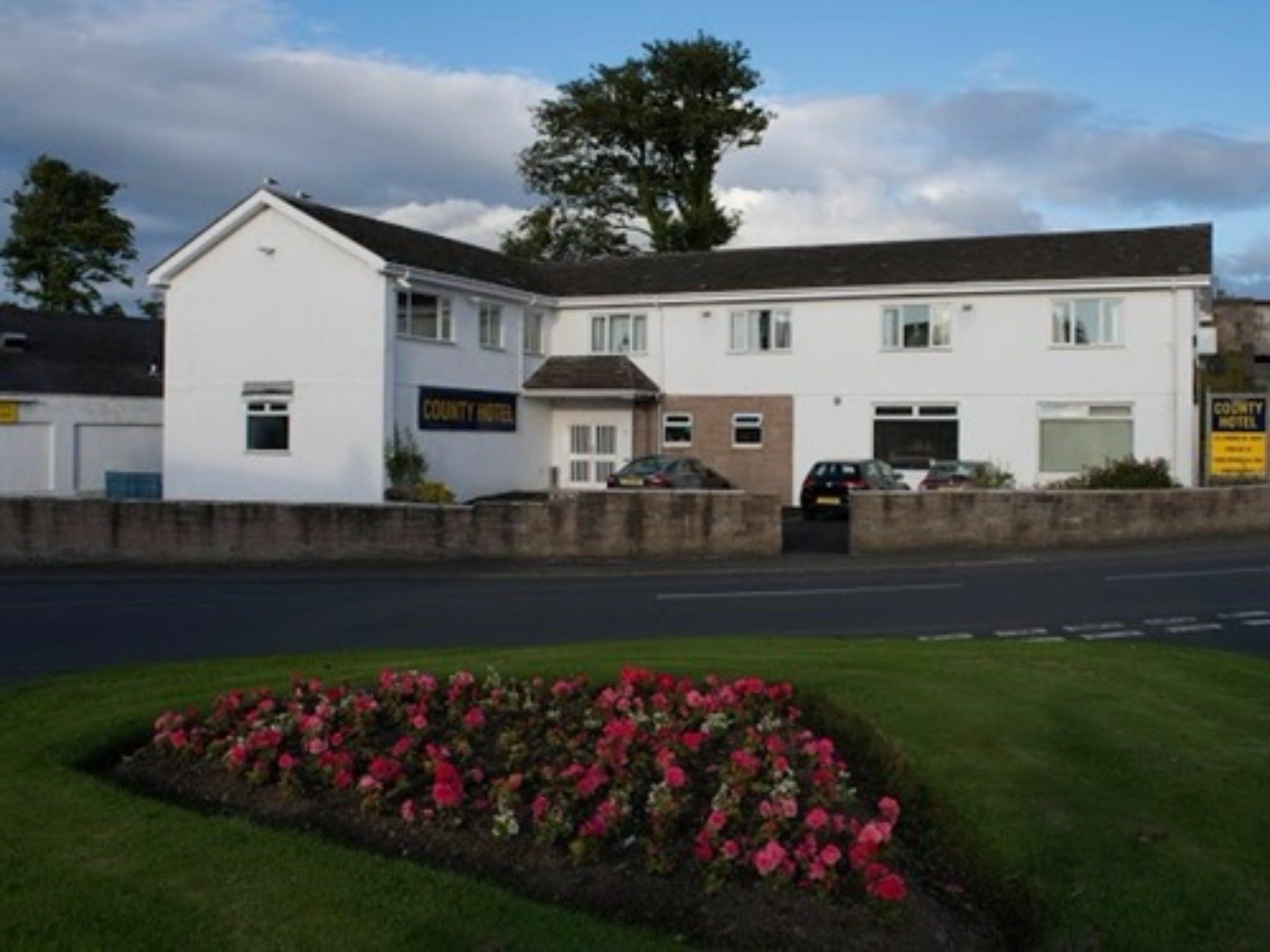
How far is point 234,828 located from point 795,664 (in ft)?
15.4

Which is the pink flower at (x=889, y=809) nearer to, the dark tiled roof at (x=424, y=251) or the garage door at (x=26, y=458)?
the dark tiled roof at (x=424, y=251)

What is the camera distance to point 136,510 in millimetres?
25703

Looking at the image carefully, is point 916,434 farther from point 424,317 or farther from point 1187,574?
point 1187,574

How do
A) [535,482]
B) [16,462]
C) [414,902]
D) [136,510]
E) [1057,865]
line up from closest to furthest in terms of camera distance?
[414,902], [1057,865], [136,510], [535,482], [16,462]

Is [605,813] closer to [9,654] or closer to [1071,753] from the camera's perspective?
[1071,753]

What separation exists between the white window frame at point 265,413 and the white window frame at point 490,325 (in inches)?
214

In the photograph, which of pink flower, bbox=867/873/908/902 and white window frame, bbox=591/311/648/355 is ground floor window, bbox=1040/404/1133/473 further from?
pink flower, bbox=867/873/908/902

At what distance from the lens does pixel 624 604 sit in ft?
59.3

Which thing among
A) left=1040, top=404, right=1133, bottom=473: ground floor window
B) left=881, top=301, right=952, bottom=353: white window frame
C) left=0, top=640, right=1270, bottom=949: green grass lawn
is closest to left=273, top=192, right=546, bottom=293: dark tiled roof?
left=881, top=301, right=952, bottom=353: white window frame

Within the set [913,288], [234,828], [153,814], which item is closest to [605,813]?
[234,828]

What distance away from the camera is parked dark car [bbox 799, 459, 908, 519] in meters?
34.4

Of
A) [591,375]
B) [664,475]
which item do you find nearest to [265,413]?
[591,375]

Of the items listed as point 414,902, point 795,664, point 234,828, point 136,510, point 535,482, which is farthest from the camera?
point 535,482

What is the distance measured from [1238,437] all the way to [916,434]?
7.93m
